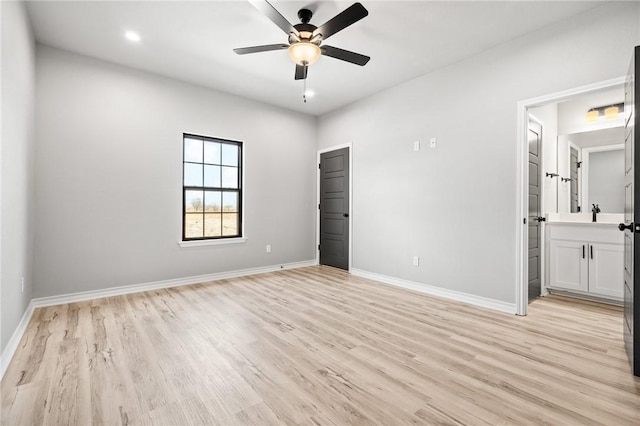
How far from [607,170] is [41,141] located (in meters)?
6.94

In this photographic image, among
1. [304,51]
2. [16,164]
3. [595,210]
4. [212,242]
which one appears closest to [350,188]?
[212,242]

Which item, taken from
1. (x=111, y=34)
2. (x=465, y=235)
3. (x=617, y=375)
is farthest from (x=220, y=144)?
(x=617, y=375)

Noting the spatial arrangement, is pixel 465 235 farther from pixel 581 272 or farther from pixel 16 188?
pixel 16 188

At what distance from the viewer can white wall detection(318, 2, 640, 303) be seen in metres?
2.81

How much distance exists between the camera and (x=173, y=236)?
4242 millimetres

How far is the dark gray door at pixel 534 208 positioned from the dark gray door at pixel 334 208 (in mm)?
2620

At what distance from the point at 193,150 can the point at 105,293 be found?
2221 mm

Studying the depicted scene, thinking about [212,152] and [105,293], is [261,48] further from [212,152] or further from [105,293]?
[105,293]

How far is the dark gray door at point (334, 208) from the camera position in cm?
528

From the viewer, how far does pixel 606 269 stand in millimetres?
3477

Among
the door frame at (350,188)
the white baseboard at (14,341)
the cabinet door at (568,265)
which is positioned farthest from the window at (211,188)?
the cabinet door at (568,265)

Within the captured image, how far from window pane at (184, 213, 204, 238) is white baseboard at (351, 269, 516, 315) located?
8.71 ft

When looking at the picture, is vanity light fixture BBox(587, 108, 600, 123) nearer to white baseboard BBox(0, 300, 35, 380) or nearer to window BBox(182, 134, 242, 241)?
window BBox(182, 134, 242, 241)

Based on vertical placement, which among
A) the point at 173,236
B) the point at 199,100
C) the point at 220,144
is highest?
the point at 199,100
